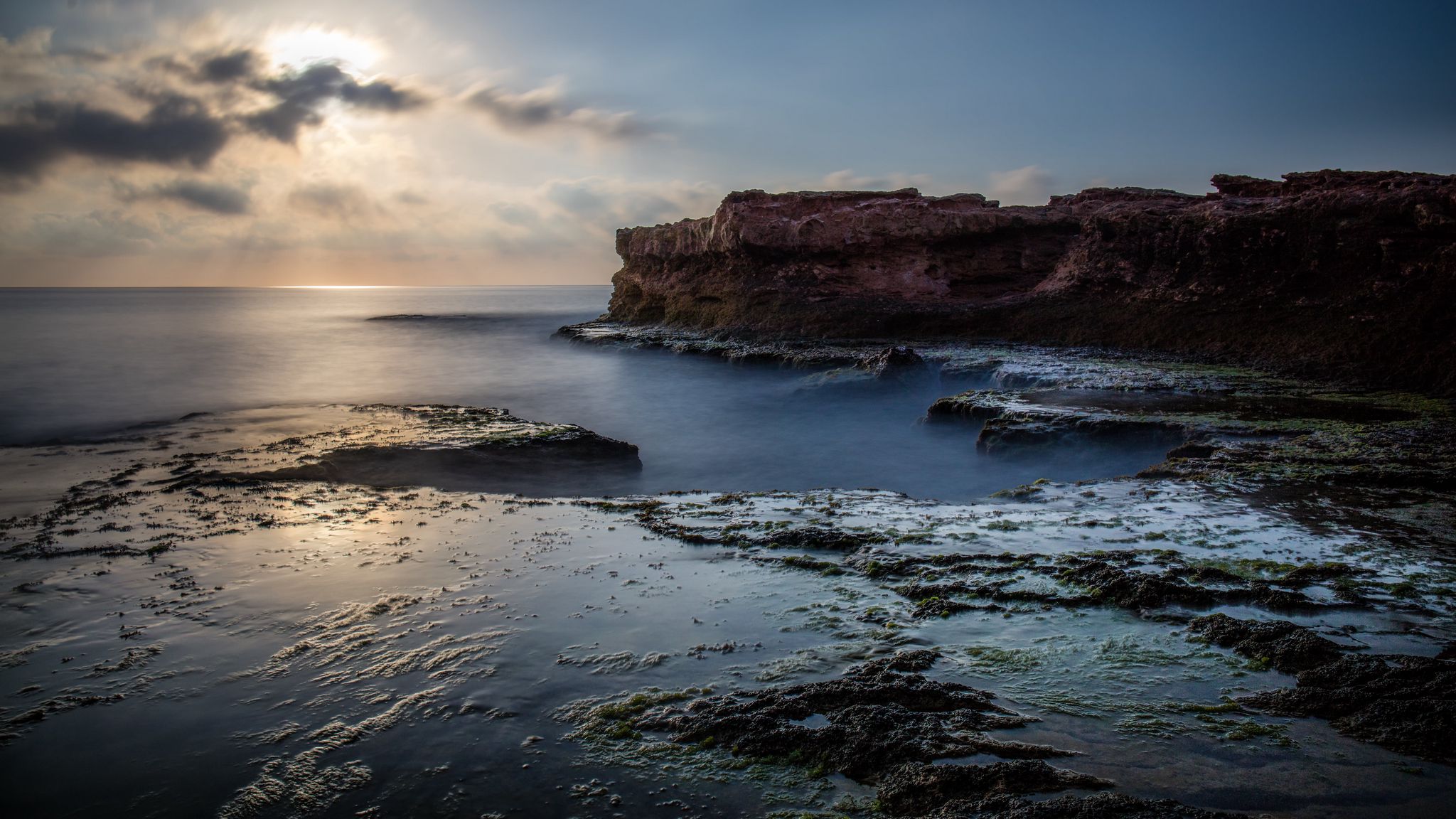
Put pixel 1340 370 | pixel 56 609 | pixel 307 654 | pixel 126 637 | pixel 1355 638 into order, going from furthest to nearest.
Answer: pixel 1340 370 → pixel 56 609 → pixel 126 637 → pixel 307 654 → pixel 1355 638

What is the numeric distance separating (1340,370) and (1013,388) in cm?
484

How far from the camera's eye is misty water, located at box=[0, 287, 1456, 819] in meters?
2.74

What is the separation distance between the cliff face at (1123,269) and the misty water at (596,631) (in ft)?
25.5

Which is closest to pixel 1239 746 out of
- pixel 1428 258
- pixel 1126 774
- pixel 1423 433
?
pixel 1126 774

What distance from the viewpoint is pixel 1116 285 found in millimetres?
18953

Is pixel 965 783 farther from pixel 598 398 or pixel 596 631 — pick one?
pixel 598 398

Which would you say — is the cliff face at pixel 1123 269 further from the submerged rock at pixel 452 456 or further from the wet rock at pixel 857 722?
the submerged rock at pixel 452 456

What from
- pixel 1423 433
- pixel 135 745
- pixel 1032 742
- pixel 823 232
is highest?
pixel 823 232

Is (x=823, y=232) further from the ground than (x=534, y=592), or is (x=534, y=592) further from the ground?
(x=823, y=232)

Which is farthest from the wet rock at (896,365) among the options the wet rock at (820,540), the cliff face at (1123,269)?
the wet rock at (820,540)

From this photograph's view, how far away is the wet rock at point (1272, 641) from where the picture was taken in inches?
132

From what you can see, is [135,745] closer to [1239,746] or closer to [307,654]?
[307,654]

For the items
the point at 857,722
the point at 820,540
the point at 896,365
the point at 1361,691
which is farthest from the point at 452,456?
the point at 896,365

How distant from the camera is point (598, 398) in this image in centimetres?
1772
